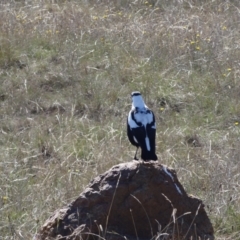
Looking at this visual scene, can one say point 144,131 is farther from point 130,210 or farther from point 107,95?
point 107,95

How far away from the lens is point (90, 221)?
168 inches

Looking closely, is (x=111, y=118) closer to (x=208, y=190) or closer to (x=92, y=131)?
(x=92, y=131)

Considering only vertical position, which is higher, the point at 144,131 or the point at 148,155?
the point at 144,131

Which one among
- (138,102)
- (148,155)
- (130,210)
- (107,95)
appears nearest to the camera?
(130,210)

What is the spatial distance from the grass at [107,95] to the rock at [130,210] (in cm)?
53

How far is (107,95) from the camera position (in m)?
7.88

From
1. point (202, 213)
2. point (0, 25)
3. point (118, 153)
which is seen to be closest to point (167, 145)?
point (118, 153)

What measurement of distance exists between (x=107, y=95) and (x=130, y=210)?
3.69m

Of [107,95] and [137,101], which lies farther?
[107,95]

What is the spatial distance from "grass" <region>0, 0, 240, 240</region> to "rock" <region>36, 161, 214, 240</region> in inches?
20.9

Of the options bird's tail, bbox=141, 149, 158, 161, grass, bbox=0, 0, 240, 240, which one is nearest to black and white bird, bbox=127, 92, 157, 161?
bird's tail, bbox=141, 149, 158, 161

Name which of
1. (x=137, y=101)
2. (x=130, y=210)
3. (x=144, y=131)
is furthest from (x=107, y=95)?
(x=130, y=210)

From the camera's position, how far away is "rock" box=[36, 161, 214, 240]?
168 inches

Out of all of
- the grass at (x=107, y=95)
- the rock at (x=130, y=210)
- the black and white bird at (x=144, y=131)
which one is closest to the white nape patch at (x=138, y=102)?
the black and white bird at (x=144, y=131)
